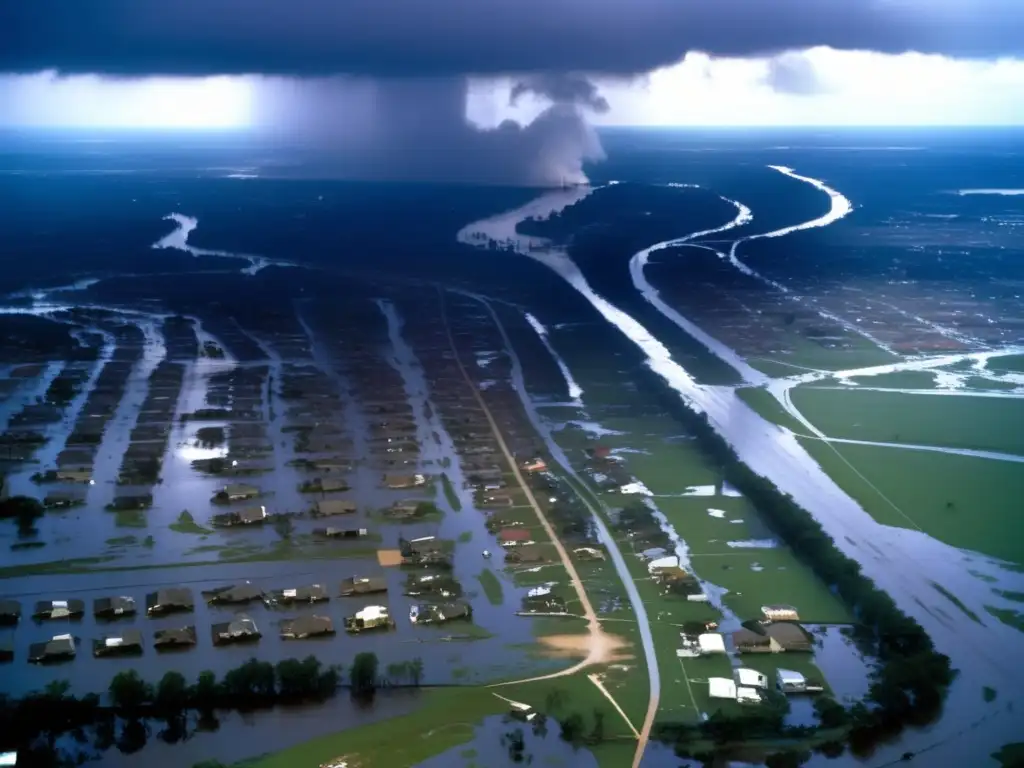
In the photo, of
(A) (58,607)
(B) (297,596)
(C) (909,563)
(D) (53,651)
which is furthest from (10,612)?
(C) (909,563)

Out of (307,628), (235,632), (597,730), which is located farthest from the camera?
(307,628)

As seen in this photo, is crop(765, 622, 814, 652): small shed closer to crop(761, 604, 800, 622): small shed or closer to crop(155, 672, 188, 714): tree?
crop(761, 604, 800, 622): small shed

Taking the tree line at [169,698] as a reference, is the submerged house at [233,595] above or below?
above

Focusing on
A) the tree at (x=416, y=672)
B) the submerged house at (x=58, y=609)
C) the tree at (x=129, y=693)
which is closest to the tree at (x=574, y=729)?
the tree at (x=416, y=672)

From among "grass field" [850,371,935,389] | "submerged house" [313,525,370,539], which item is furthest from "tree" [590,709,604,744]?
"grass field" [850,371,935,389]

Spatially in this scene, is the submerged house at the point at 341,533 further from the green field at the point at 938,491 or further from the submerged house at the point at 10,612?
the green field at the point at 938,491

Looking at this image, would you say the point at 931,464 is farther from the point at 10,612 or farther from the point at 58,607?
the point at 10,612

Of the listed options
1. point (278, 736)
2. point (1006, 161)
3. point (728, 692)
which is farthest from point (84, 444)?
point (1006, 161)
